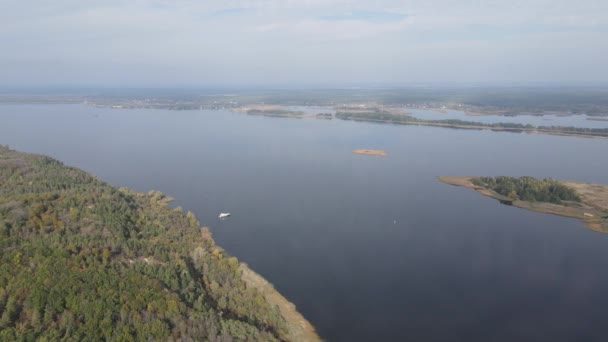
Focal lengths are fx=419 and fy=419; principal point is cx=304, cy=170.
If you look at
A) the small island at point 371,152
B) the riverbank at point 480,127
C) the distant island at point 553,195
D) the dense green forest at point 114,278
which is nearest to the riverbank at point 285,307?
the dense green forest at point 114,278

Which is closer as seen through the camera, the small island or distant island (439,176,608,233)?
distant island (439,176,608,233)

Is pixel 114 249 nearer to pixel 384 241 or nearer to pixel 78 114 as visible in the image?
pixel 384 241

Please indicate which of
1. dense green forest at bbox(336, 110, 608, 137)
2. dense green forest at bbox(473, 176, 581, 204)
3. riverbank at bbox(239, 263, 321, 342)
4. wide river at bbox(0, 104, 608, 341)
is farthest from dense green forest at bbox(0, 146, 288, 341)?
dense green forest at bbox(336, 110, 608, 137)

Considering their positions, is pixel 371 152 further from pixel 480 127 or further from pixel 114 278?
pixel 114 278

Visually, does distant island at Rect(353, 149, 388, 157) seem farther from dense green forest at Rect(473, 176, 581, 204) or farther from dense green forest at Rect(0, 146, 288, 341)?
dense green forest at Rect(0, 146, 288, 341)

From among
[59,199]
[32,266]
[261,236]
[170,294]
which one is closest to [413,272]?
[261,236]

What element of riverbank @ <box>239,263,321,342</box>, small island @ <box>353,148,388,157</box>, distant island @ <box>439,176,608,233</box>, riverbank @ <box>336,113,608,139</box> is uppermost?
riverbank @ <box>336,113,608,139</box>

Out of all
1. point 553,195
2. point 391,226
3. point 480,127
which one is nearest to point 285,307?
point 391,226
